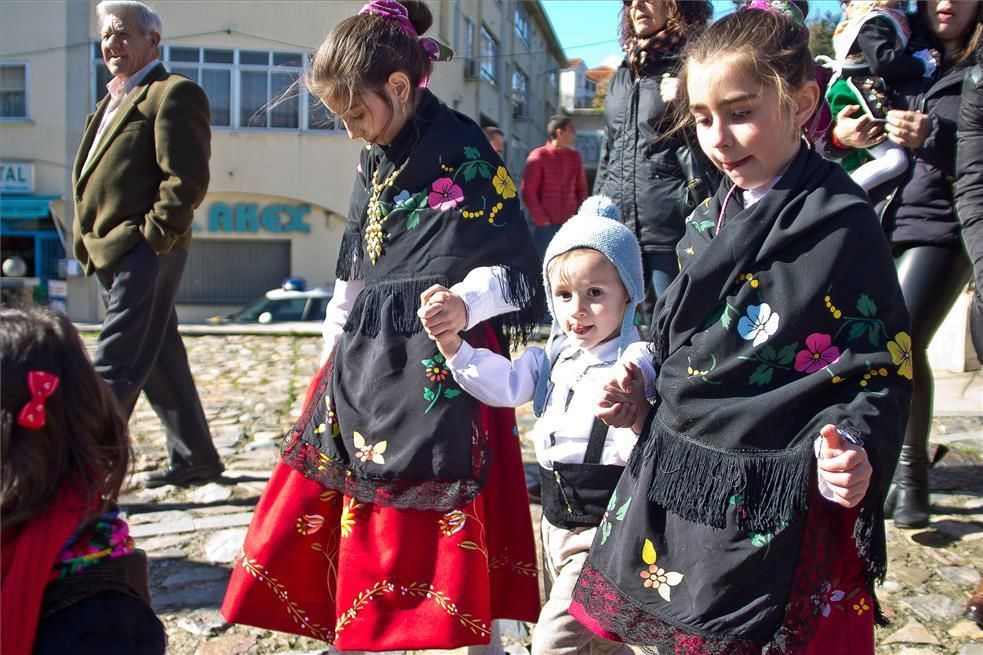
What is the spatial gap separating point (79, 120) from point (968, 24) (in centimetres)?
2027

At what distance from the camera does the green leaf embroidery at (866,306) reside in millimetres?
1723

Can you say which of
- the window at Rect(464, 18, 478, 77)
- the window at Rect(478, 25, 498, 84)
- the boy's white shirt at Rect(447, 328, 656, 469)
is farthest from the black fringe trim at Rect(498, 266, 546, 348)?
the window at Rect(478, 25, 498, 84)

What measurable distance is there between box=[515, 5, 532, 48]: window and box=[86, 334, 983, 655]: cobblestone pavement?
25.4 m

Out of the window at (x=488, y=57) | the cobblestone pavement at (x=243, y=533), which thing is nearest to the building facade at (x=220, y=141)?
the window at (x=488, y=57)

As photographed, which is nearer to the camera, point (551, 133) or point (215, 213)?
point (551, 133)

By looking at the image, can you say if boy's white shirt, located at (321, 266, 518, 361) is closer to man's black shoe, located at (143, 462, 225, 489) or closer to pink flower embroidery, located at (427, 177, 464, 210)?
pink flower embroidery, located at (427, 177, 464, 210)

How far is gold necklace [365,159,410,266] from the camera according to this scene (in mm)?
2590

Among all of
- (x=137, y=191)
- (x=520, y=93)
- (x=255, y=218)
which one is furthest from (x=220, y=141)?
(x=137, y=191)

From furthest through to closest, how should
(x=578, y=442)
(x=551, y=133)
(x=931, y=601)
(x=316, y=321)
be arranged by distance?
(x=316, y=321), (x=551, y=133), (x=931, y=601), (x=578, y=442)

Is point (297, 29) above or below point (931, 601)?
above

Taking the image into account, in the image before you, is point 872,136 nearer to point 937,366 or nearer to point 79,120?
point 937,366

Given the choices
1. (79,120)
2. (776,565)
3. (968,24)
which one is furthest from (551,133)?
(79,120)

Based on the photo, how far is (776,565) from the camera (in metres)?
1.72

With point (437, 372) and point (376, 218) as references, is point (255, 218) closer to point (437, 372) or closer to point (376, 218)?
point (376, 218)
